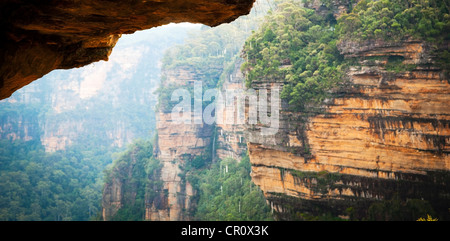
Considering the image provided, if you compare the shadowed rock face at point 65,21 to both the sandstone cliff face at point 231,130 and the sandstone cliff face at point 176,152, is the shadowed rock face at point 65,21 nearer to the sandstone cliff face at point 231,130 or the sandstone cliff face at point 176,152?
the sandstone cliff face at point 231,130

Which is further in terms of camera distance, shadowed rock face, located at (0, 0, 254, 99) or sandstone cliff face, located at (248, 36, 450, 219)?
sandstone cliff face, located at (248, 36, 450, 219)

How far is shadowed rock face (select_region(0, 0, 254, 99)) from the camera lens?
341cm

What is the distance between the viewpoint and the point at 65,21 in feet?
12.2

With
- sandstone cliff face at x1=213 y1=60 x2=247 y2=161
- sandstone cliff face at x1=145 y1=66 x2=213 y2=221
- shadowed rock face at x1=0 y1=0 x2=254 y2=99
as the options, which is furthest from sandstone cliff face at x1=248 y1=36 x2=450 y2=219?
sandstone cliff face at x1=145 y1=66 x2=213 y2=221

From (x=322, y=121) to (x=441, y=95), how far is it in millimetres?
4361

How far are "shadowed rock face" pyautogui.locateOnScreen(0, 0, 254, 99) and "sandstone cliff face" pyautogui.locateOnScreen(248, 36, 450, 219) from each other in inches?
430

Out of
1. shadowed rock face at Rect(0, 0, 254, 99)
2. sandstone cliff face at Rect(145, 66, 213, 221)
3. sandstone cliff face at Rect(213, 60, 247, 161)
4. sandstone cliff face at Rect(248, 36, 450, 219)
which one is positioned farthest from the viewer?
sandstone cliff face at Rect(145, 66, 213, 221)

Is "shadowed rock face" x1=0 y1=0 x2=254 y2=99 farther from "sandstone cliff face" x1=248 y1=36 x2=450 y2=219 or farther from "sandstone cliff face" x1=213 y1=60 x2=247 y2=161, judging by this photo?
"sandstone cliff face" x1=213 y1=60 x2=247 y2=161

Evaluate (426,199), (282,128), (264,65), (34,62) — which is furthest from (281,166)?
(34,62)

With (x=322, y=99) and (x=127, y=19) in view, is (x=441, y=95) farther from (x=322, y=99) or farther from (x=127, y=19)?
(x=127, y=19)

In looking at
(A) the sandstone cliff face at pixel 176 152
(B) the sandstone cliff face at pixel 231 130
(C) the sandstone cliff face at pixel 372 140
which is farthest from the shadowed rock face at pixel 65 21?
(A) the sandstone cliff face at pixel 176 152

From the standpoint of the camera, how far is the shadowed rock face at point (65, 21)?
341cm

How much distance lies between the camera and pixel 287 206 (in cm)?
1548

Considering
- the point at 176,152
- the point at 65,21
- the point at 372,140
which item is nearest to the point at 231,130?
the point at 176,152
